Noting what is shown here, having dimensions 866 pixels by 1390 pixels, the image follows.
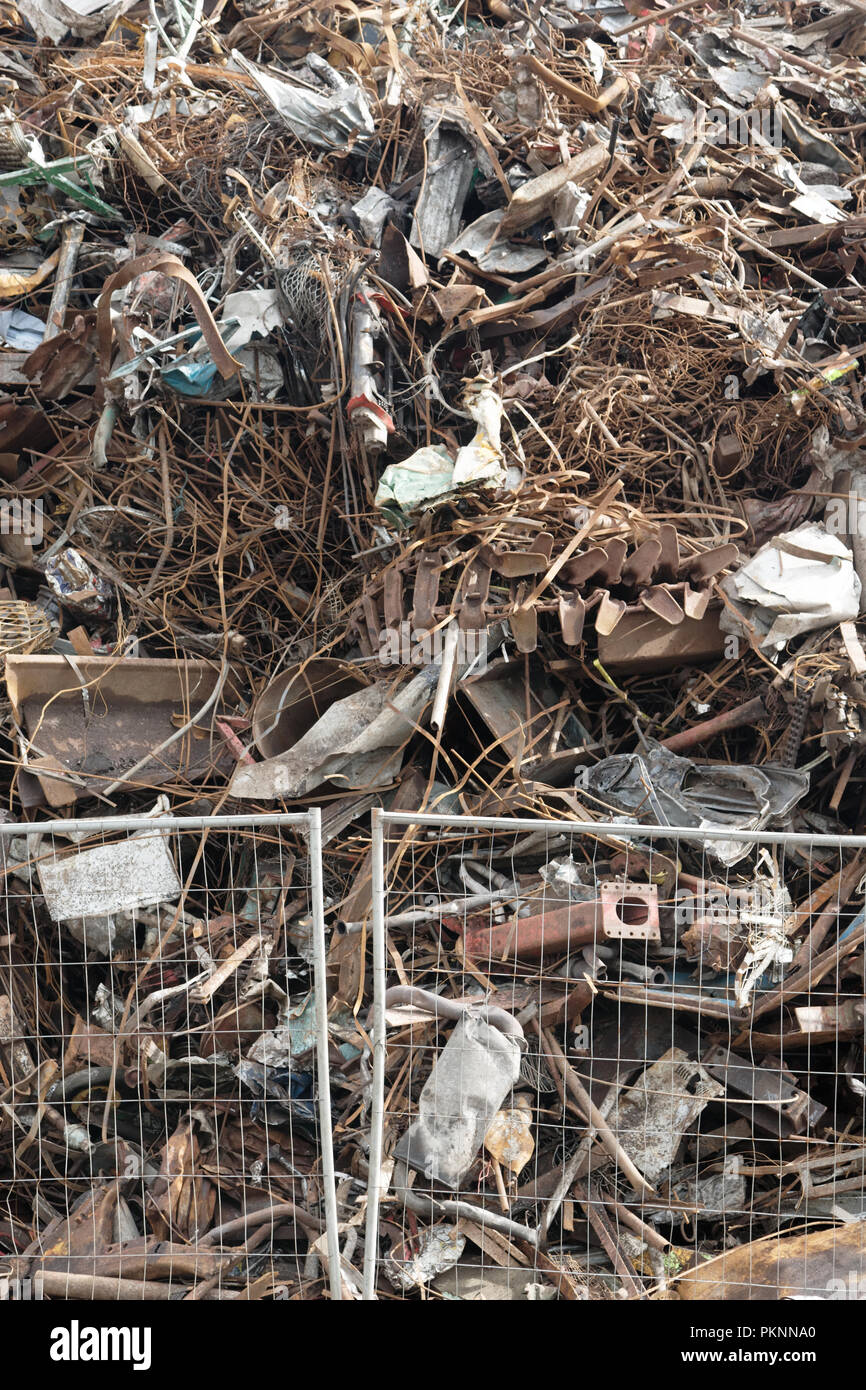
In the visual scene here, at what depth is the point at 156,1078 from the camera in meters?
4.32

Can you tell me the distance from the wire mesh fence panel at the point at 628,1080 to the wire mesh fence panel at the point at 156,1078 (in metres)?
0.45

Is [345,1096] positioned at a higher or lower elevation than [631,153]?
lower

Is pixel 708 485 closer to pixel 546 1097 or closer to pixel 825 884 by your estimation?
pixel 825 884

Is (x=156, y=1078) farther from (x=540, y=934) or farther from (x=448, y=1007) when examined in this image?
(x=540, y=934)

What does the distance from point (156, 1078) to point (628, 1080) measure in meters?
1.80

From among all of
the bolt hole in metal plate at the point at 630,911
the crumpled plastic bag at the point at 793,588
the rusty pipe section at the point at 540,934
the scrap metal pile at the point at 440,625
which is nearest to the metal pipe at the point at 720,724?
the scrap metal pile at the point at 440,625

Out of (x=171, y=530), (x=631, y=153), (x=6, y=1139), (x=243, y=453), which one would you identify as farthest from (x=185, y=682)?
(x=631, y=153)

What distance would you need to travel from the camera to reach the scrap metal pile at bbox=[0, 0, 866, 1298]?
3.96 meters

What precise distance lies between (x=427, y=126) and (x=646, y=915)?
449 centimetres

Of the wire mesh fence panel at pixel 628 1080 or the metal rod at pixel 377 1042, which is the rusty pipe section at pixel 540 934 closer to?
the wire mesh fence panel at pixel 628 1080

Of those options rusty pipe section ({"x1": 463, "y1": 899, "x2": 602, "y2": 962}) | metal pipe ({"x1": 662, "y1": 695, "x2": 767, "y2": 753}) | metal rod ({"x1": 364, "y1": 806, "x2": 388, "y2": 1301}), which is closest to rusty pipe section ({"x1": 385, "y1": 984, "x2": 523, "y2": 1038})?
rusty pipe section ({"x1": 463, "y1": 899, "x2": 602, "y2": 962})

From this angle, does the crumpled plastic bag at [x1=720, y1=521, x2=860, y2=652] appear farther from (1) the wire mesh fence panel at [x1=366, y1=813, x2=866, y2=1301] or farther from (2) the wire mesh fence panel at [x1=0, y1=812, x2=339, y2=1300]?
(2) the wire mesh fence panel at [x1=0, y1=812, x2=339, y2=1300]

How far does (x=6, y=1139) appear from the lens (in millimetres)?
4316
